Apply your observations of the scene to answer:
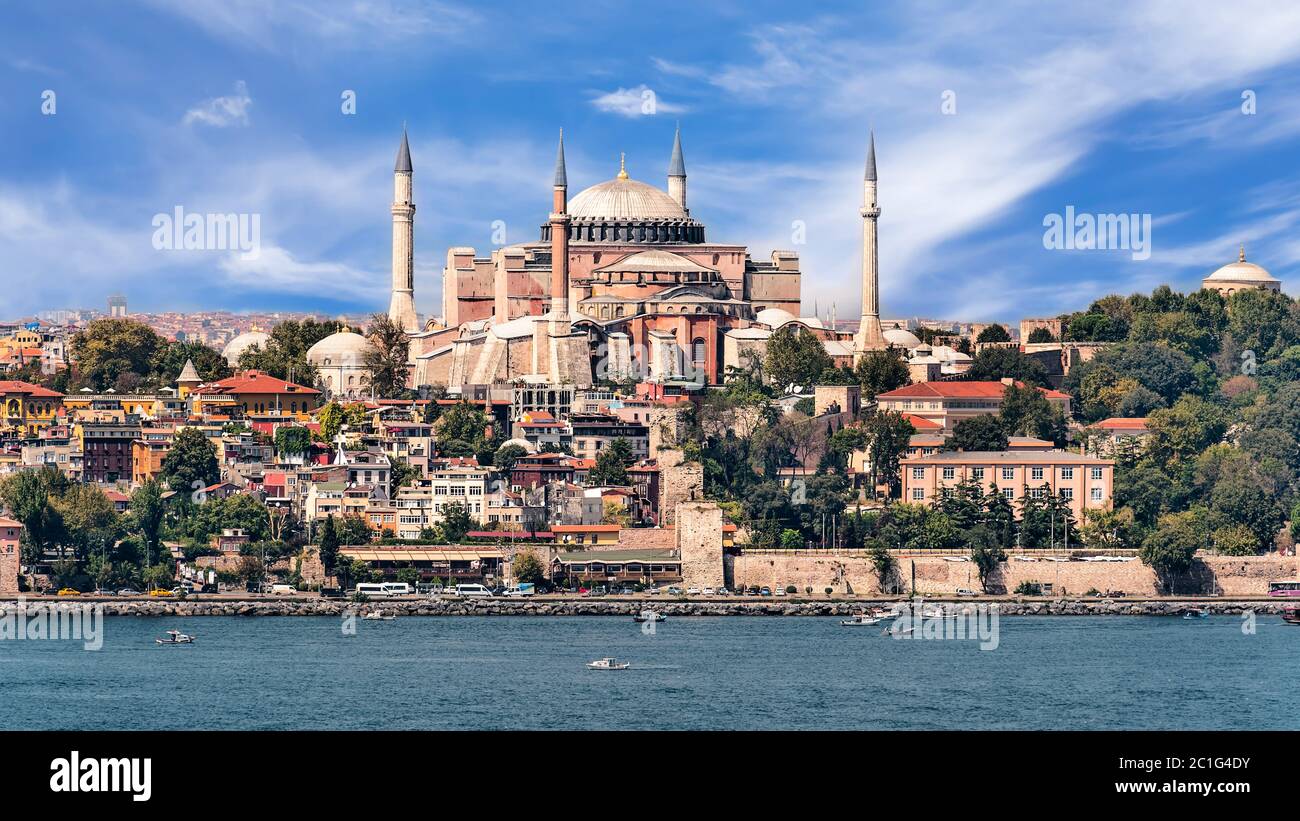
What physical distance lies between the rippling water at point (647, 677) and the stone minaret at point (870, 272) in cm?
1381

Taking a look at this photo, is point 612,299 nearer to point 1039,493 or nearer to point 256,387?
point 256,387

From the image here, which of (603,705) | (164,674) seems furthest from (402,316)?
(603,705)

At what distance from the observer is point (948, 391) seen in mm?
38438

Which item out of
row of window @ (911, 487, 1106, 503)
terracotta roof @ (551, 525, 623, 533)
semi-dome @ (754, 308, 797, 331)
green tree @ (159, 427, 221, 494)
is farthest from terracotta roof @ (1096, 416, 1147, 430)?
green tree @ (159, 427, 221, 494)

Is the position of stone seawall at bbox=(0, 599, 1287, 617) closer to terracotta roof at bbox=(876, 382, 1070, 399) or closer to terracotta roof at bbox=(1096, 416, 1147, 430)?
terracotta roof at bbox=(1096, 416, 1147, 430)

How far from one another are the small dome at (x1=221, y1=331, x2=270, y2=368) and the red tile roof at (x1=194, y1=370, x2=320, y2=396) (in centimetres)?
621

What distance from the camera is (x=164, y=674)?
22750 millimetres

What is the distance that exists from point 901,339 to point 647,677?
77.7 feet

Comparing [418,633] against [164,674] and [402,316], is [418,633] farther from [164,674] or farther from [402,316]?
[402,316]

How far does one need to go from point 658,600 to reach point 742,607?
3.59 ft

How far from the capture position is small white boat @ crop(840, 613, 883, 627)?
2852cm

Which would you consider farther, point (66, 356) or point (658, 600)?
point (66, 356)

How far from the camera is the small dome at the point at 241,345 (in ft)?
154

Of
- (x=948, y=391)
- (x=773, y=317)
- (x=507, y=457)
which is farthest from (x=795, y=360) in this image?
(x=507, y=457)
